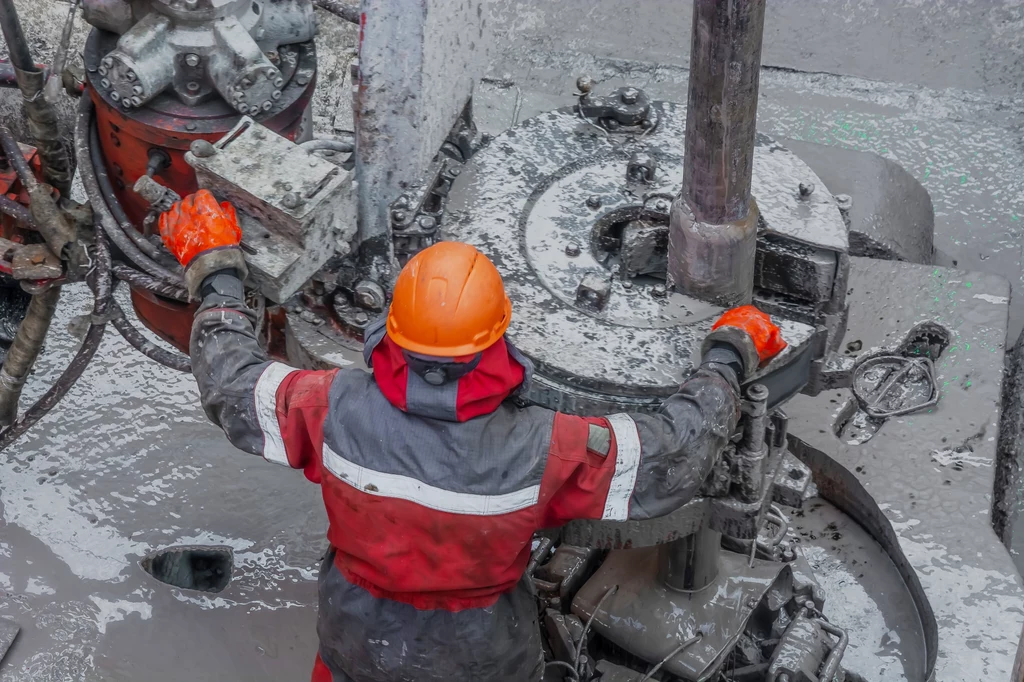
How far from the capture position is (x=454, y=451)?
6.15 ft

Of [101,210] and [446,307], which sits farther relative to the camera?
[101,210]

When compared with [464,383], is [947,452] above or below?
below

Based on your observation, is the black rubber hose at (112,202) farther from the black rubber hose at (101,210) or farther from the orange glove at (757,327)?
the orange glove at (757,327)

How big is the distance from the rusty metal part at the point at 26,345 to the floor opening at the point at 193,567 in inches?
21.6

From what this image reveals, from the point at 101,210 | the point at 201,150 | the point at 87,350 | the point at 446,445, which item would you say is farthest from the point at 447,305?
the point at 87,350

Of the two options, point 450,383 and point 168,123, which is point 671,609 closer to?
point 450,383

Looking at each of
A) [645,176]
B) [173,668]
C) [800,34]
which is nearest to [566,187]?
[645,176]

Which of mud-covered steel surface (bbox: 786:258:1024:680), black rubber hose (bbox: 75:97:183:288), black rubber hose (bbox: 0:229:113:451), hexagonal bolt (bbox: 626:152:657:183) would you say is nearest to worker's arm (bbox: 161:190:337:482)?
black rubber hose (bbox: 75:97:183:288)

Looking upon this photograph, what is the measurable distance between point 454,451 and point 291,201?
692 millimetres

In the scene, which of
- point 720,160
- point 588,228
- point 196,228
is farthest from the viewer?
point 588,228

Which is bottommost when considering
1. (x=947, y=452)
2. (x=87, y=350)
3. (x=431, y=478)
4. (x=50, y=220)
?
(x=947, y=452)

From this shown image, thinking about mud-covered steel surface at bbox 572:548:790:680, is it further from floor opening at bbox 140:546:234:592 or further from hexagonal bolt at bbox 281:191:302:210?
hexagonal bolt at bbox 281:191:302:210

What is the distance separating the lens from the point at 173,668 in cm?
264

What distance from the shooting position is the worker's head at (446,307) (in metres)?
1.81
